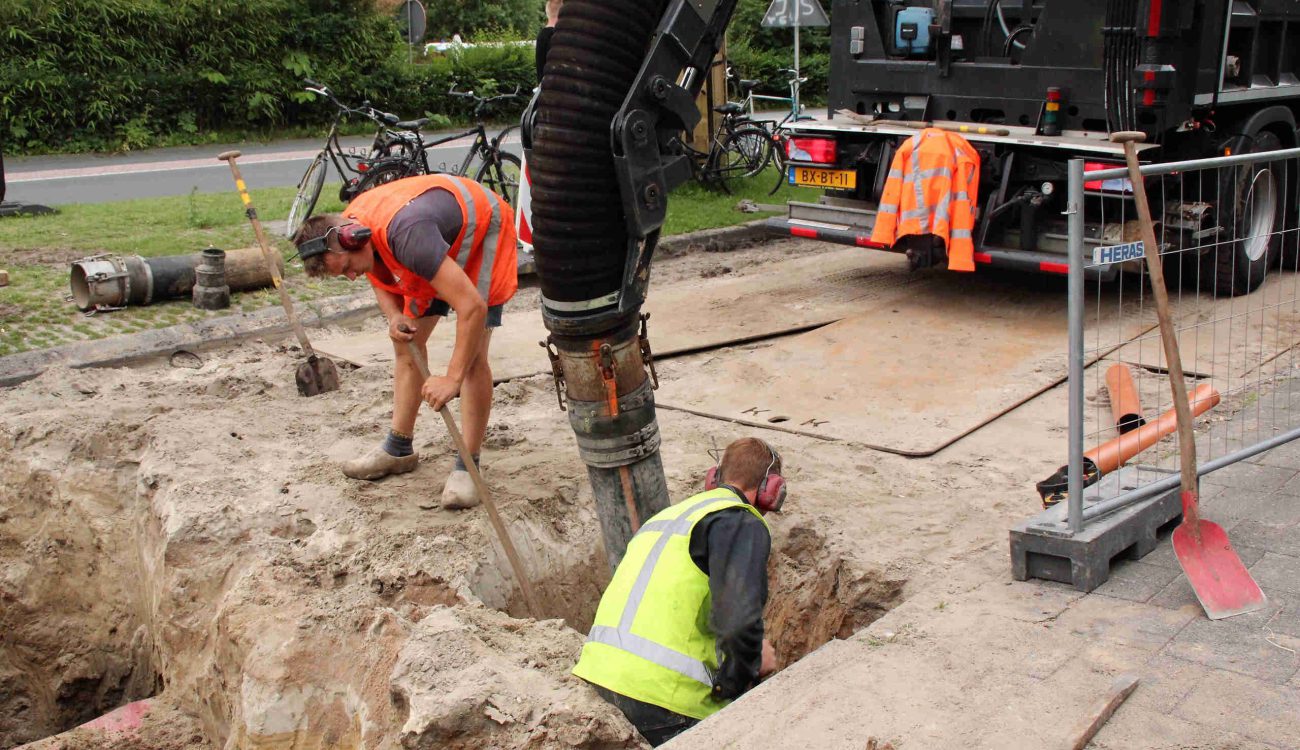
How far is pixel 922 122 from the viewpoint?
8484 mm

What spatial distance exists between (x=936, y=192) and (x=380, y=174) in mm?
4822

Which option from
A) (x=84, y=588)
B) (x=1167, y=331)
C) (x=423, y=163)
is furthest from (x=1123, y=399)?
(x=423, y=163)

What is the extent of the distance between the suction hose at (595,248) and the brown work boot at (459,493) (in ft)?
3.57

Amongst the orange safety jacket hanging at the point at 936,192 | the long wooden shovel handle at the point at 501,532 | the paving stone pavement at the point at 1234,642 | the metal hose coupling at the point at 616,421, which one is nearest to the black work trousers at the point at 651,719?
the metal hose coupling at the point at 616,421

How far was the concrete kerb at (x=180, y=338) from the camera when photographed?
6.95 metres

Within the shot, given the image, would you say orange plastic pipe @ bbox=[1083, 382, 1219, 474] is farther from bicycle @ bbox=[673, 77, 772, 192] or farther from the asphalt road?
the asphalt road

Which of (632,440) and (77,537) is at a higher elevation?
(632,440)

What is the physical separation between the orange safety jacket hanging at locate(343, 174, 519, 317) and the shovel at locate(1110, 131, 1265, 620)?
98.6 inches

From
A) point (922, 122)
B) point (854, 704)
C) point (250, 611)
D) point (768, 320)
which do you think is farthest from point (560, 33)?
point (922, 122)

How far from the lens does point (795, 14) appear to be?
49.0 ft

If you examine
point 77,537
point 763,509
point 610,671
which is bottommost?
point 77,537

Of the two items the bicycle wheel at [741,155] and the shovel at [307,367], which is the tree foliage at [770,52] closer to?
the bicycle wheel at [741,155]

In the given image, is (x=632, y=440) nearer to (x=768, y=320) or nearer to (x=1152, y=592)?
(x=1152, y=592)

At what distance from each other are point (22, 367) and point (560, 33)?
501 cm
